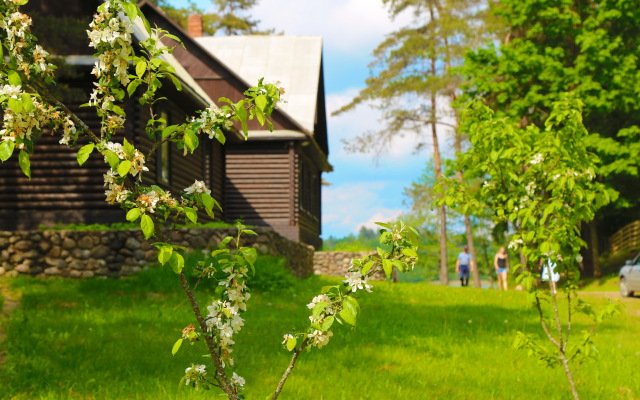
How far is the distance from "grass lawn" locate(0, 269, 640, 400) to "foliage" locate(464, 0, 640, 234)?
496 inches

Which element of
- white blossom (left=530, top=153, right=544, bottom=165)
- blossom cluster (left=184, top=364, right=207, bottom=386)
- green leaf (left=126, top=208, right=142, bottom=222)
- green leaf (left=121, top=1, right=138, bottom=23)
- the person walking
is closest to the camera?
green leaf (left=126, top=208, right=142, bottom=222)

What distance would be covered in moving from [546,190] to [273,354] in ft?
13.0

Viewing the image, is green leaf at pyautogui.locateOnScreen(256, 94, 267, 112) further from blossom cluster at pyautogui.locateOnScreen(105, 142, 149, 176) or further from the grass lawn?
the grass lawn

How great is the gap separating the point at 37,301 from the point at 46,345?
341 centimetres

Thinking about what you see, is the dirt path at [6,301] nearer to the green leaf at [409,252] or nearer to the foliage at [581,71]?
the green leaf at [409,252]

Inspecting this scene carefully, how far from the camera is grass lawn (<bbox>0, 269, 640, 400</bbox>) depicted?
6.76m

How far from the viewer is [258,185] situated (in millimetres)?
24547

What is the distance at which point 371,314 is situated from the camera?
12.8 meters

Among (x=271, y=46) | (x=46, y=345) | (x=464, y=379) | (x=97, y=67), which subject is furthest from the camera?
(x=271, y=46)

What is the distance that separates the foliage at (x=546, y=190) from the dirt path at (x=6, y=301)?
603 centimetres

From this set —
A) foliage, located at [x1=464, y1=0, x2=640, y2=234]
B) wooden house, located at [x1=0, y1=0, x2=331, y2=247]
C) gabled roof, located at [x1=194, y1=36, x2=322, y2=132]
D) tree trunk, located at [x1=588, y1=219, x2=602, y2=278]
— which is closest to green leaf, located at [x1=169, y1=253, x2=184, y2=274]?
wooden house, located at [x1=0, y1=0, x2=331, y2=247]

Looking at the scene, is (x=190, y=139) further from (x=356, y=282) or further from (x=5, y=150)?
(x=356, y=282)

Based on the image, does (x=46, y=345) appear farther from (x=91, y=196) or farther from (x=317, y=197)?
(x=317, y=197)

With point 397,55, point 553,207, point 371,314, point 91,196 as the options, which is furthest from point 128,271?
point 397,55
